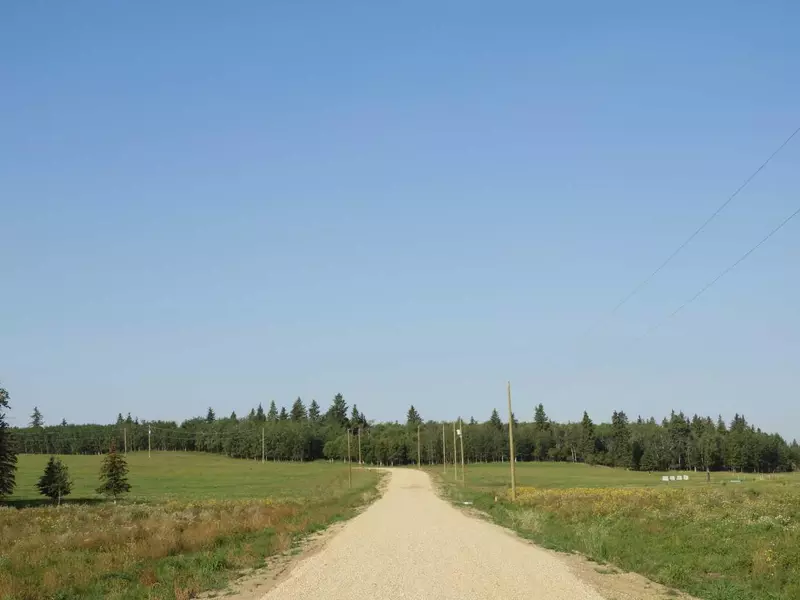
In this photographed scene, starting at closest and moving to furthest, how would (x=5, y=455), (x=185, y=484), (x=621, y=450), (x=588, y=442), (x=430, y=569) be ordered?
(x=430, y=569) < (x=5, y=455) < (x=185, y=484) < (x=621, y=450) < (x=588, y=442)

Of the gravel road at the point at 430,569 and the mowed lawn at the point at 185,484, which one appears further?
the mowed lawn at the point at 185,484

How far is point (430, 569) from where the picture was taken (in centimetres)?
1867

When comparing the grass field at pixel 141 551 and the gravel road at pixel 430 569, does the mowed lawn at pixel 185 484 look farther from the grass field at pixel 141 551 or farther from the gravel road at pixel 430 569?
the gravel road at pixel 430 569

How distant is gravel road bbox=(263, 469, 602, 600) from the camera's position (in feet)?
50.2

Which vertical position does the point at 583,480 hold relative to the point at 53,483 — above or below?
below

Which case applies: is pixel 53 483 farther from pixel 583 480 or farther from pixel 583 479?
pixel 583 479

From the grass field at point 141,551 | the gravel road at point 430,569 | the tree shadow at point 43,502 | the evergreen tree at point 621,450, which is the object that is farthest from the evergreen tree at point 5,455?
the evergreen tree at point 621,450

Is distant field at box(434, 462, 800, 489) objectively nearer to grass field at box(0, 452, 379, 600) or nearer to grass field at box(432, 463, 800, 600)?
grass field at box(432, 463, 800, 600)

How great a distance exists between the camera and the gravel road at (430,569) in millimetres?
15297

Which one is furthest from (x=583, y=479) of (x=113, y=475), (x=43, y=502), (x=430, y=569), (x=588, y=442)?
(x=588, y=442)

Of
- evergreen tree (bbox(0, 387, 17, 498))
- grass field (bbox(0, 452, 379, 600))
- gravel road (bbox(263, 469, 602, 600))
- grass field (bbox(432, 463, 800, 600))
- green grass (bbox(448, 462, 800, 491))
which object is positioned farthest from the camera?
green grass (bbox(448, 462, 800, 491))

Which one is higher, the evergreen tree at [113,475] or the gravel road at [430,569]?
the gravel road at [430,569]

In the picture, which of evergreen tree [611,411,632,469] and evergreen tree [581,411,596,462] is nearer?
evergreen tree [611,411,632,469]

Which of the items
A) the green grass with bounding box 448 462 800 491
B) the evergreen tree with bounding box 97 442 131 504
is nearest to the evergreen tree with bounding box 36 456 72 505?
the evergreen tree with bounding box 97 442 131 504
